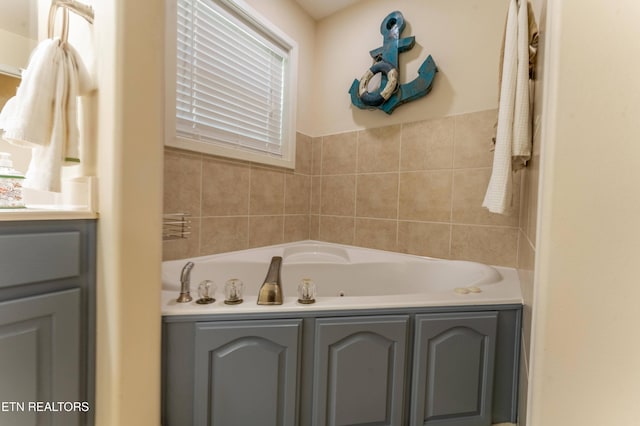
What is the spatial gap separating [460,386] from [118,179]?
54.6 inches

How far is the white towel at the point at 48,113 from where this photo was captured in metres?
0.70

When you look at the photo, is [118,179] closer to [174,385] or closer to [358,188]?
[174,385]

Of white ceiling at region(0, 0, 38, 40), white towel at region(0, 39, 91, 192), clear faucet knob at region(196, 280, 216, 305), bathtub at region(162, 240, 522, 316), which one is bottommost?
bathtub at region(162, 240, 522, 316)

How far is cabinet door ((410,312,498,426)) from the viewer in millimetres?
996

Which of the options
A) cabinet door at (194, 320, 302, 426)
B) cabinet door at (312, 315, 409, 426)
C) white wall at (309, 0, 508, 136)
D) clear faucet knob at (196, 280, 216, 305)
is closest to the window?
white wall at (309, 0, 508, 136)

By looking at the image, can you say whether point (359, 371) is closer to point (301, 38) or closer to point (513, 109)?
point (513, 109)

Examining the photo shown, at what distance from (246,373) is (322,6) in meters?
2.52

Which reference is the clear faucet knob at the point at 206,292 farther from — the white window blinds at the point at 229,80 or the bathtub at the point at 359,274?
the white window blinds at the point at 229,80

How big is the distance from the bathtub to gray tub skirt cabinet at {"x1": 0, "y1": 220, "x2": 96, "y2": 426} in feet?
1.09

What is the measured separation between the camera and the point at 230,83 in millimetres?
1729

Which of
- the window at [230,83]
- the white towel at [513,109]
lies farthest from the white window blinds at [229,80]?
the white towel at [513,109]

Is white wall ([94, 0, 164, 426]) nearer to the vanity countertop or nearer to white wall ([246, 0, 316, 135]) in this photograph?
the vanity countertop

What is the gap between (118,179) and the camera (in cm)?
73

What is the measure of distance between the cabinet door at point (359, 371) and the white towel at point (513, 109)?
73 centimetres
